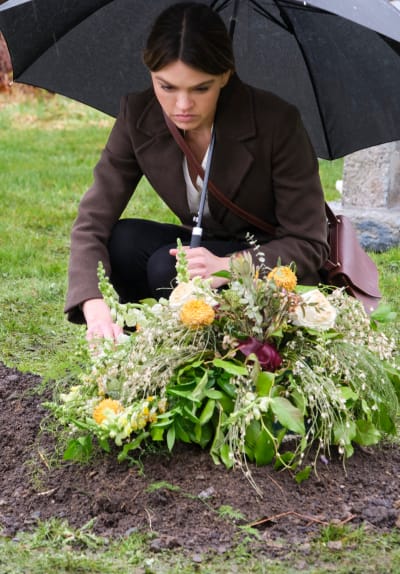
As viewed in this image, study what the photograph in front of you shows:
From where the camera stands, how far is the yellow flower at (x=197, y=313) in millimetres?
2834

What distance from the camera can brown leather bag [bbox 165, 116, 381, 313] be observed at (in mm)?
3438

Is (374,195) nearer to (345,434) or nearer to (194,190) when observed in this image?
(194,190)

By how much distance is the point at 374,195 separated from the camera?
21.3ft

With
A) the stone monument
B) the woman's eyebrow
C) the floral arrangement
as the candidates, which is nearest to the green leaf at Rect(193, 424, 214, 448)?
the floral arrangement

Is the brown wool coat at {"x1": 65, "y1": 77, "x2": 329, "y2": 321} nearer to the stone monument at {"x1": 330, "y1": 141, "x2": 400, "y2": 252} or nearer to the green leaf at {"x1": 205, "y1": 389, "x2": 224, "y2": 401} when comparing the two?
the green leaf at {"x1": 205, "y1": 389, "x2": 224, "y2": 401}

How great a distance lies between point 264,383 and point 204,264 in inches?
19.5

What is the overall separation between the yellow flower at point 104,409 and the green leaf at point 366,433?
2.46 ft

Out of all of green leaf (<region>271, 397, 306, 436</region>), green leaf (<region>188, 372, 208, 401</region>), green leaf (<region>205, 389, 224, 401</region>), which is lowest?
green leaf (<region>271, 397, 306, 436</region>)

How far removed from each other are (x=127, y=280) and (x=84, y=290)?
0.38 m

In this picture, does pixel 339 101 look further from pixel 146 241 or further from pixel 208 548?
pixel 208 548

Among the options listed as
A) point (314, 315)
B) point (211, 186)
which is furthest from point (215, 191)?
point (314, 315)

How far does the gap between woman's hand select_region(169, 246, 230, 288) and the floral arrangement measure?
4.6 inches

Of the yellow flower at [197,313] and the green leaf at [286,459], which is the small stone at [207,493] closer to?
the green leaf at [286,459]

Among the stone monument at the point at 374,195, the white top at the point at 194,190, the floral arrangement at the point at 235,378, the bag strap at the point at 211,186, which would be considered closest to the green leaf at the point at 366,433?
the floral arrangement at the point at 235,378
